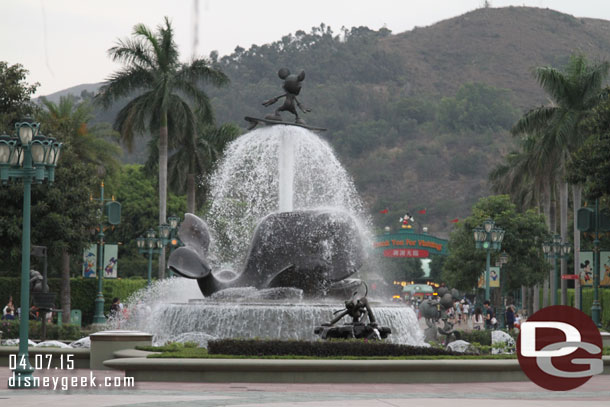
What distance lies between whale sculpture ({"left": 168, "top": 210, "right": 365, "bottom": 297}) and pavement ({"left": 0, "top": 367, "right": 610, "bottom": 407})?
7.76m

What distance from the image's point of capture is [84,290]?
51438 mm

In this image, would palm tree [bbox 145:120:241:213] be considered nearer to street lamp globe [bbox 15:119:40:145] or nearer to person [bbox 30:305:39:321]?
person [bbox 30:305:39:321]

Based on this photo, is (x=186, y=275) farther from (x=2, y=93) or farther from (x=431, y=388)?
(x=2, y=93)

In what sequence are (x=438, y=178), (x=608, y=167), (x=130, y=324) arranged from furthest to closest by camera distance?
(x=438, y=178), (x=608, y=167), (x=130, y=324)

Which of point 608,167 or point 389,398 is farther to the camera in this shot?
point 608,167

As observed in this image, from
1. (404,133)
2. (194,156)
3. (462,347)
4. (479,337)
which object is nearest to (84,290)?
(194,156)

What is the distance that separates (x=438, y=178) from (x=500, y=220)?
111925mm

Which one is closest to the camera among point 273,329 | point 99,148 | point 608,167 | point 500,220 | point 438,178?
point 273,329

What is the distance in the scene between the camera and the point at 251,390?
16750 mm

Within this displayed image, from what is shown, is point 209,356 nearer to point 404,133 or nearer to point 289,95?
point 289,95

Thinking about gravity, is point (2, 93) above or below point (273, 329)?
above

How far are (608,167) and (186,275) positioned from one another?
16.5 meters

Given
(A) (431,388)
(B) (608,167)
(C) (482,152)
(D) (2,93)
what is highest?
(C) (482,152)

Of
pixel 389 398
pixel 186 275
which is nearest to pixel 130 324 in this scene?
pixel 186 275
